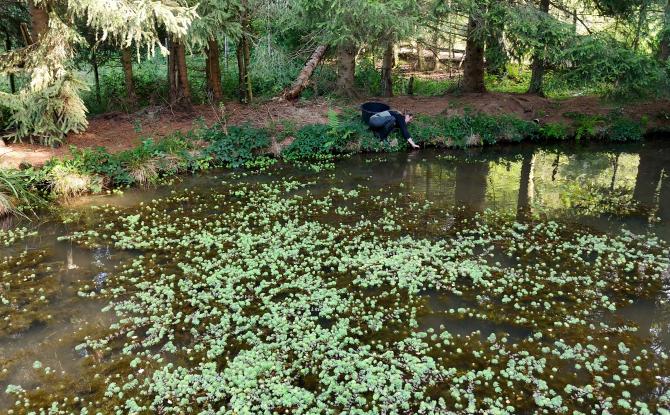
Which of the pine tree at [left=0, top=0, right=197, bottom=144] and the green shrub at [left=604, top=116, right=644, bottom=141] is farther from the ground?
the pine tree at [left=0, top=0, right=197, bottom=144]

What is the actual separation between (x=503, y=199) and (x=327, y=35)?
6619 mm

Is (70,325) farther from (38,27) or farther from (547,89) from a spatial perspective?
(547,89)

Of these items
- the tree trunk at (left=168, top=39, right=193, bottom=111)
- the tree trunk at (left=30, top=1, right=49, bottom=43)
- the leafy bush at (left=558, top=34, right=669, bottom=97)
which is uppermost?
the tree trunk at (left=30, top=1, right=49, bottom=43)

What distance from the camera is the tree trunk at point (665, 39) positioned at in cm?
1475

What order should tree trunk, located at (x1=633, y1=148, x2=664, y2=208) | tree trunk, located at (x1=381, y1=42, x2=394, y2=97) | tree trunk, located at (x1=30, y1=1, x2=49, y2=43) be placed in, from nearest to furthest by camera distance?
tree trunk, located at (x1=633, y1=148, x2=664, y2=208) < tree trunk, located at (x1=30, y1=1, x2=49, y2=43) < tree trunk, located at (x1=381, y1=42, x2=394, y2=97)

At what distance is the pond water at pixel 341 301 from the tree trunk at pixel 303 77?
5.24 m

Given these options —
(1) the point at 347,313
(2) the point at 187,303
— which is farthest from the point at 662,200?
(2) the point at 187,303

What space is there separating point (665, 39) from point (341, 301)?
1489cm

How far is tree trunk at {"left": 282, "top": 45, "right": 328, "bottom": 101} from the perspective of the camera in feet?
55.2

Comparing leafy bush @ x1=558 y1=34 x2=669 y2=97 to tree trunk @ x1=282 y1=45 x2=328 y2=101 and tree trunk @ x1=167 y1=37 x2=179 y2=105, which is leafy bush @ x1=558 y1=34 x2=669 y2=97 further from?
tree trunk @ x1=167 y1=37 x2=179 y2=105

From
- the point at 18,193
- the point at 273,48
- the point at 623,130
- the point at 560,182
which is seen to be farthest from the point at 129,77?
the point at 623,130

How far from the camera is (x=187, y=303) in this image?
7562mm

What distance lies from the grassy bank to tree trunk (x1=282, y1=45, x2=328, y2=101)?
1.79 metres

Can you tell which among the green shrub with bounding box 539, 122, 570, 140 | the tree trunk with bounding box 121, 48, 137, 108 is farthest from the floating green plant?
the green shrub with bounding box 539, 122, 570, 140
